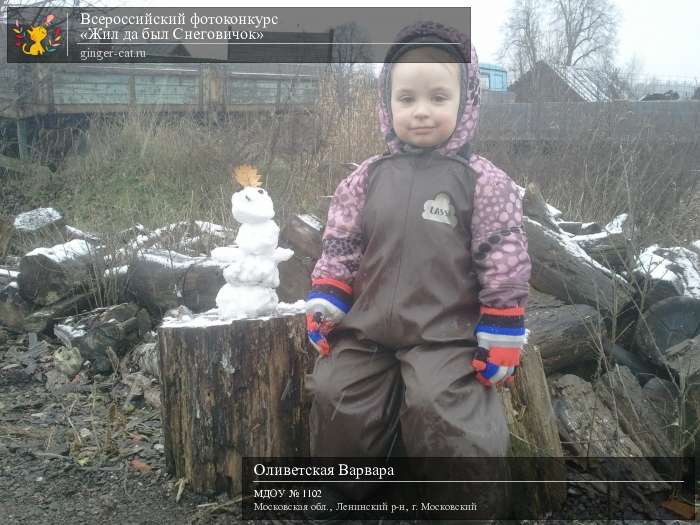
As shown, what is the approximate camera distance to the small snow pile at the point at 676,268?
3686 mm

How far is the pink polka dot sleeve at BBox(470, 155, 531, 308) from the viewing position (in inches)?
83.4

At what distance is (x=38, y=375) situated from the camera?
392cm

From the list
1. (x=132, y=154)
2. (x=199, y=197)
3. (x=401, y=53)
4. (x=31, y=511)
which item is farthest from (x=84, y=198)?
(x=401, y=53)

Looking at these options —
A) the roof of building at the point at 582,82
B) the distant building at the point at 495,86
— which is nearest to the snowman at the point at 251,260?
the roof of building at the point at 582,82

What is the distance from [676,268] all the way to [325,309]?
2.53m

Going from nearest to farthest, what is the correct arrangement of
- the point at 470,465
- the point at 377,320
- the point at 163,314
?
the point at 470,465 < the point at 377,320 < the point at 163,314

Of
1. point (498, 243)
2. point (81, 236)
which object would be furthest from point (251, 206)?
point (81, 236)

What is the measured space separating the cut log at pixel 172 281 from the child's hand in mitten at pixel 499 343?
2.25 meters

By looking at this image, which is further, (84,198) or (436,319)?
(84,198)

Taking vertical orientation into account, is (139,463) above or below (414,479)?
below

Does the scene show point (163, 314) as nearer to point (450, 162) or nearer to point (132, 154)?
point (450, 162)

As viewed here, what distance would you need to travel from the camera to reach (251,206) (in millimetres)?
2652

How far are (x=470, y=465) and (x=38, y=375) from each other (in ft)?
9.33

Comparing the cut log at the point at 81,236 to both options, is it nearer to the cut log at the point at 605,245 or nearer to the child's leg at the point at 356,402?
the child's leg at the point at 356,402
